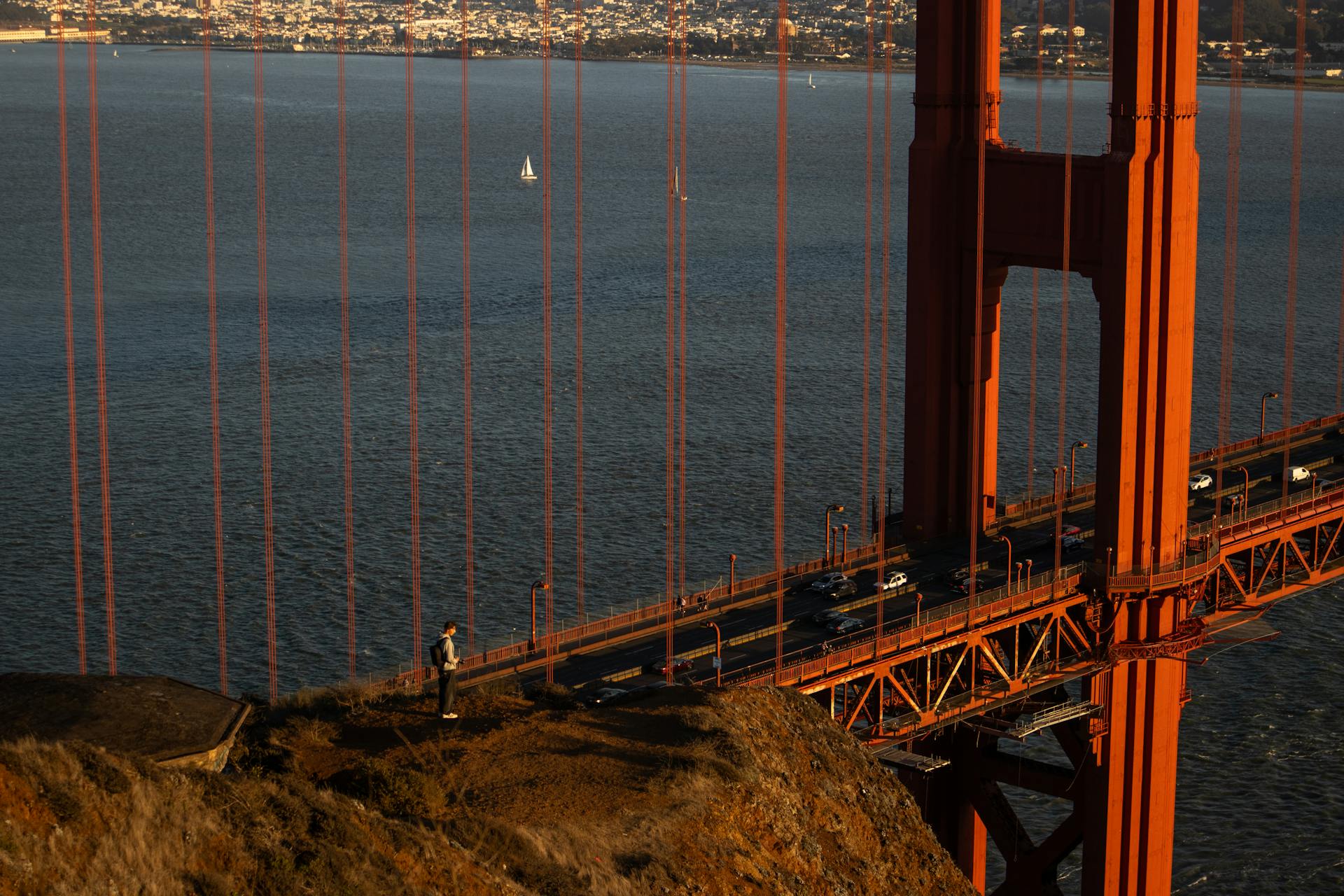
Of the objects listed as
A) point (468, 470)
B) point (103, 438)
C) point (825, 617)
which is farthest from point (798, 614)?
point (468, 470)

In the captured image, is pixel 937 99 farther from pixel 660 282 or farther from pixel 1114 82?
pixel 660 282

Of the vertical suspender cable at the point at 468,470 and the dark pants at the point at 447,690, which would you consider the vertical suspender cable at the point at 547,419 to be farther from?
the dark pants at the point at 447,690

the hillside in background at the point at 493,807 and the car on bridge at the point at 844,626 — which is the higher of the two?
the hillside in background at the point at 493,807

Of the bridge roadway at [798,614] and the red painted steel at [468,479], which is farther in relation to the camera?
the red painted steel at [468,479]

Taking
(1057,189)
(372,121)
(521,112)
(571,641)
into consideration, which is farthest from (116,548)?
(521,112)

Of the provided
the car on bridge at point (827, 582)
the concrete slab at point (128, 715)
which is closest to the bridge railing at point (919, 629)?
the car on bridge at point (827, 582)

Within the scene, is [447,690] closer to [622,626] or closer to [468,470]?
[622,626]
